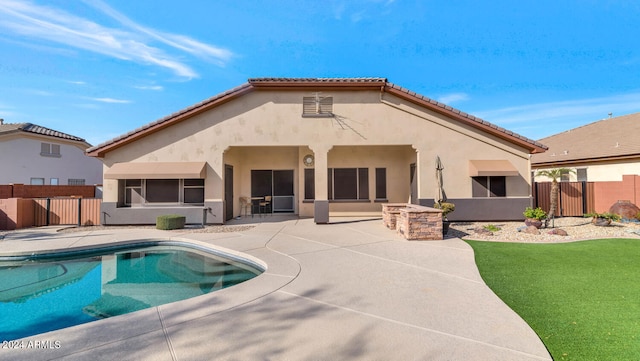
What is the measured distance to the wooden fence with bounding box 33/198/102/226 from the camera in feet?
47.2

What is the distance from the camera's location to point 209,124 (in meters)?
14.1

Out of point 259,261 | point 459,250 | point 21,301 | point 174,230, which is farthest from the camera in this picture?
point 174,230

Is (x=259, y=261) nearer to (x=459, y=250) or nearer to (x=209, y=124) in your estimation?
(x=459, y=250)

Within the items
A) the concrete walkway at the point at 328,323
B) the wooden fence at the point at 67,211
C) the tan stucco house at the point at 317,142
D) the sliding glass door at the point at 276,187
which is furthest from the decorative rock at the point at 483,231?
the wooden fence at the point at 67,211

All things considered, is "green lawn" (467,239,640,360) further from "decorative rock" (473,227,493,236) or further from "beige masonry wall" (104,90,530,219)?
"beige masonry wall" (104,90,530,219)

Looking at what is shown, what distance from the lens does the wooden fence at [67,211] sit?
14.4m

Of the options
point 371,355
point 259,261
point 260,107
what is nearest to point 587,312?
point 371,355

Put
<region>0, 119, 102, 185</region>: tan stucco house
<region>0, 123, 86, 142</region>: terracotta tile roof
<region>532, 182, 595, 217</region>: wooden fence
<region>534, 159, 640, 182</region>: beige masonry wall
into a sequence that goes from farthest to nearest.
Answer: <region>0, 123, 86, 142</region>: terracotta tile roof < <region>0, 119, 102, 185</region>: tan stucco house < <region>534, 159, 640, 182</region>: beige masonry wall < <region>532, 182, 595, 217</region>: wooden fence

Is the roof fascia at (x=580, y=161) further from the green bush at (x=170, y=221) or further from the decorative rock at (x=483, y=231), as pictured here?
the green bush at (x=170, y=221)

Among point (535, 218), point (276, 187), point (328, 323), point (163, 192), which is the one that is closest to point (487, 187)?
point (535, 218)

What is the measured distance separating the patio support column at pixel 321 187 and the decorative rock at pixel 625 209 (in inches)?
550

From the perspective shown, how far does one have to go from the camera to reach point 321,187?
13.9 metres

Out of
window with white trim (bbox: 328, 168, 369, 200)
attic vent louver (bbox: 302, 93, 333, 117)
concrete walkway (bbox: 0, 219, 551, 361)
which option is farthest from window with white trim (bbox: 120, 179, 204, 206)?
concrete walkway (bbox: 0, 219, 551, 361)

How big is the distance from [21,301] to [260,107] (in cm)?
1085
